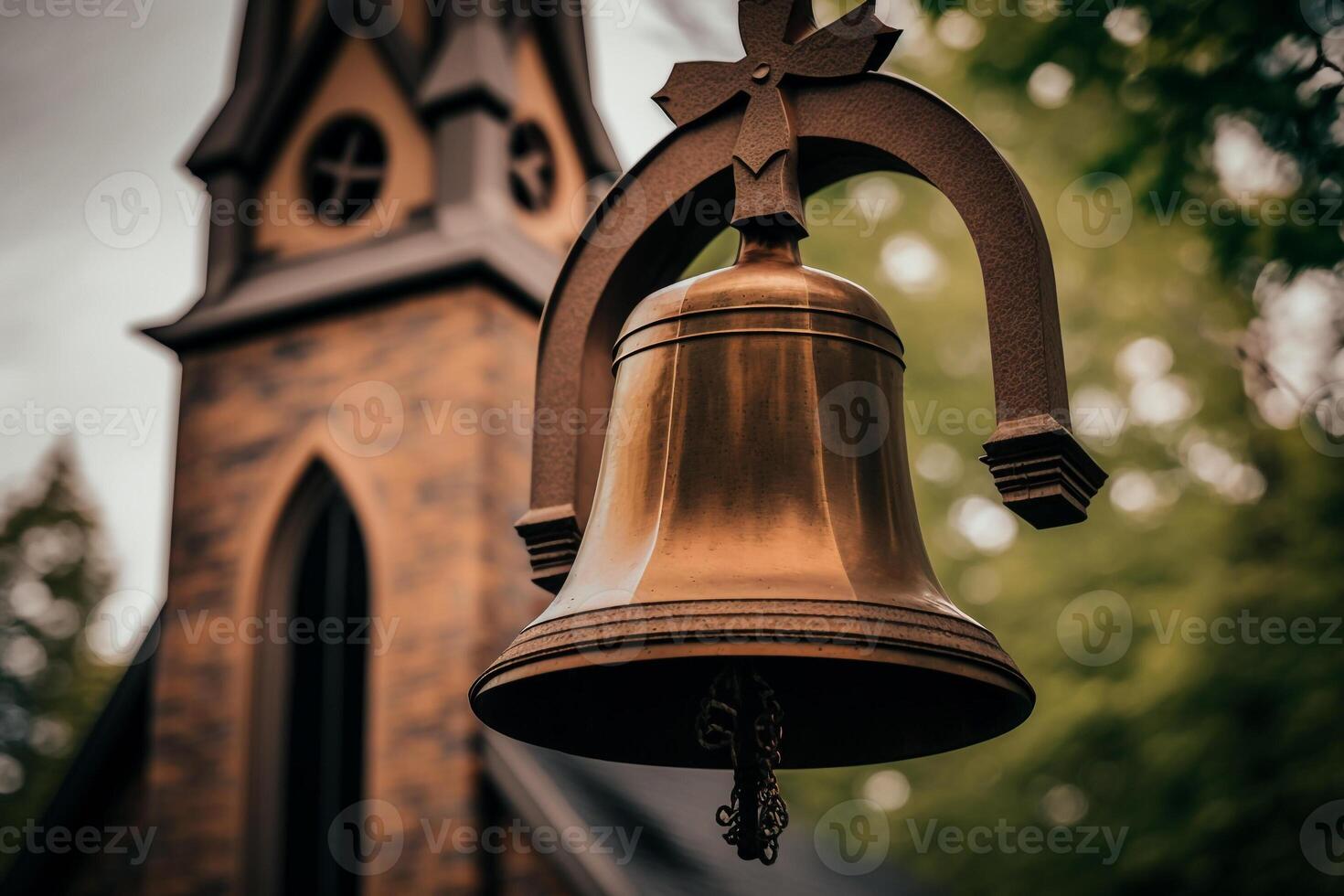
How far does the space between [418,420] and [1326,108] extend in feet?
19.9

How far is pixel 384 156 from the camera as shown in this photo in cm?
1213

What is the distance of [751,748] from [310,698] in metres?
8.32

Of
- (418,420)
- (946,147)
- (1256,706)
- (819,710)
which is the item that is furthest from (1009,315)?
(418,420)

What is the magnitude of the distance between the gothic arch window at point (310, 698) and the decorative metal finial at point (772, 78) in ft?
25.3

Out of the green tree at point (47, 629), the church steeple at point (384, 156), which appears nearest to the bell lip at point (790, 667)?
the church steeple at point (384, 156)

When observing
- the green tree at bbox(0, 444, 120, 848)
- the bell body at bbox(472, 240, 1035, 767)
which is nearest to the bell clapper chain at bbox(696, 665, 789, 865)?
the bell body at bbox(472, 240, 1035, 767)

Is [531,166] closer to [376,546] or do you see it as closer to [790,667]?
[376,546]

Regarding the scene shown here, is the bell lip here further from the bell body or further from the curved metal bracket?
the curved metal bracket

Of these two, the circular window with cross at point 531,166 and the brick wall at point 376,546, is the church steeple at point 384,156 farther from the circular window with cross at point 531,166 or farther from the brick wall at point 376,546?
Result: the brick wall at point 376,546

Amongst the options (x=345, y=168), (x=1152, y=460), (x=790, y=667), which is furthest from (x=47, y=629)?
(x=790, y=667)

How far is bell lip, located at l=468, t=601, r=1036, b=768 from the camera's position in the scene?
116 inches

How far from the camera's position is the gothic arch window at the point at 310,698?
35.5 ft

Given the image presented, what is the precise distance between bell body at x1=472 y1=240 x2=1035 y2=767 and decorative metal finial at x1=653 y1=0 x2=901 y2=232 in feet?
0.44

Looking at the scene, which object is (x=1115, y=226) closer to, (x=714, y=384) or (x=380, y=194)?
(x=380, y=194)
